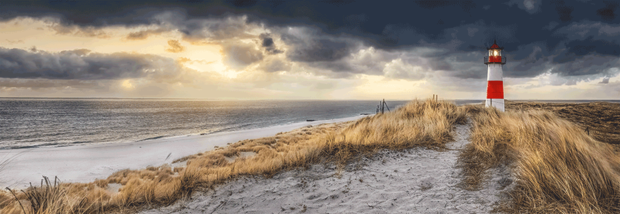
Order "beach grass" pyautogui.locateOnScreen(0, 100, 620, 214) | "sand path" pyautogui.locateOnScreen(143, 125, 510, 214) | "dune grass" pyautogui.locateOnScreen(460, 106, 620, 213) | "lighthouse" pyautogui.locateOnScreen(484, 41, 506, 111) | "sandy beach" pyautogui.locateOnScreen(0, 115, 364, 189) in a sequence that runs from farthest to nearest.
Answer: "lighthouse" pyautogui.locateOnScreen(484, 41, 506, 111) → "sandy beach" pyautogui.locateOnScreen(0, 115, 364, 189) → "sand path" pyautogui.locateOnScreen(143, 125, 510, 214) → "beach grass" pyautogui.locateOnScreen(0, 100, 620, 214) → "dune grass" pyautogui.locateOnScreen(460, 106, 620, 213)

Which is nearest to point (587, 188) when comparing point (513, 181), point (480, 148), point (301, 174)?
point (513, 181)

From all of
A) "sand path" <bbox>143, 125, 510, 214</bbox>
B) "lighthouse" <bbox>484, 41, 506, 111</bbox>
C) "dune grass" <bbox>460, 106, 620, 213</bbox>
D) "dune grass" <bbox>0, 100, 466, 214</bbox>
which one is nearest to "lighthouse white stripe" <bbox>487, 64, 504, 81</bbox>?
"lighthouse" <bbox>484, 41, 506, 111</bbox>

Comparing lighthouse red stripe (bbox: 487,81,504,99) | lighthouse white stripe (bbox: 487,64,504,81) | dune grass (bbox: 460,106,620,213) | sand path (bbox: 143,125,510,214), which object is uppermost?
lighthouse white stripe (bbox: 487,64,504,81)

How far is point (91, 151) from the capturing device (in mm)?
17672

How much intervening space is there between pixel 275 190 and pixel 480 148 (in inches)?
189

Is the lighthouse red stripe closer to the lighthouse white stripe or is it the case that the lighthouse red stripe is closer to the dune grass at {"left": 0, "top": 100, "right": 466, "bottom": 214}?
the lighthouse white stripe

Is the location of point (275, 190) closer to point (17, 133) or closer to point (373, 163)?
point (373, 163)

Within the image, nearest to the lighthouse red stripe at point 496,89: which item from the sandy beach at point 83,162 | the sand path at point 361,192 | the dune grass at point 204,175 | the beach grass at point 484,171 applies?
the beach grass at point 484,171

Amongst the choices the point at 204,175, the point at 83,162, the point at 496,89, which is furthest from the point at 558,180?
the point at 83,162

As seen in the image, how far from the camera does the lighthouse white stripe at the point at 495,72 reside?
59.5 ft

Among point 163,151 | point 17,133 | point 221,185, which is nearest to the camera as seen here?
point 221,185

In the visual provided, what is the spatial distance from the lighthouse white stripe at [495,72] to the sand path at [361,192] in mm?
16470

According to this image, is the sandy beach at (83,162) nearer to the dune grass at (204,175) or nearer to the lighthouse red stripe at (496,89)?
the dune grass at (204,175)

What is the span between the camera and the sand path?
146 inches
